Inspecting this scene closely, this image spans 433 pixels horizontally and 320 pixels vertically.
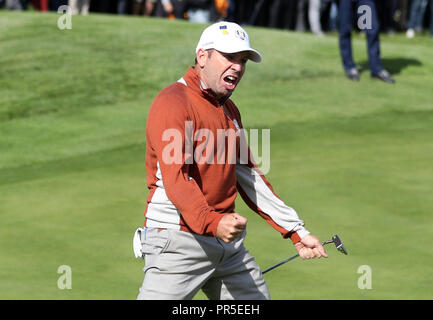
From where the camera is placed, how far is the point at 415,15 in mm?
23188

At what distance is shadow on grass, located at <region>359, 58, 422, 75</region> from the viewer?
1638cm

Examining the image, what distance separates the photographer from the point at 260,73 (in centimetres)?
1598

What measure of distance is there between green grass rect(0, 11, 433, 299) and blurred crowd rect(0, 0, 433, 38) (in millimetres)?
1667

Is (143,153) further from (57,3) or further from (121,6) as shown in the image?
(121,6)

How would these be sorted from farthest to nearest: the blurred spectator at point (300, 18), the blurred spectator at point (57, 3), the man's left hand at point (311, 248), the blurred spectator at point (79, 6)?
1. the blurred spectator at point (300, 18)
2. the blurred spectator at point (57, 3)
3. the blurred spectator at point (79, 6)
4. the man's left hand at point (311, 248)

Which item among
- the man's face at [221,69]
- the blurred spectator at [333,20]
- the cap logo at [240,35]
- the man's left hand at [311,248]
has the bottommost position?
the blurred spectator at [333,20]

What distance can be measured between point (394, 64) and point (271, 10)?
5888 millimetres

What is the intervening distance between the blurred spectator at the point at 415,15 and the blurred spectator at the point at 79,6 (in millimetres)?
8133

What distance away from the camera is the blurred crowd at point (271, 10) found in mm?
20156

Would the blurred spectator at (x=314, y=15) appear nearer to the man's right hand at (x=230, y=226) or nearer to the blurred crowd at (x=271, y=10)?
the blurred crowd at (x=271, y=10)

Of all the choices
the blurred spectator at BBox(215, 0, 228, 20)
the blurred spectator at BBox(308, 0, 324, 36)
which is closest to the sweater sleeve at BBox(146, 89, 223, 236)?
the blurred spectator at BBox(215, 0, 228, 20)

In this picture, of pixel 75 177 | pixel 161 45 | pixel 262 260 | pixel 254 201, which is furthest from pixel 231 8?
pixel 254 201

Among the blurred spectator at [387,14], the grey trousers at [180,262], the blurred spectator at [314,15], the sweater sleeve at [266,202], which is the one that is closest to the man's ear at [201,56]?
the sweater sleeve at [266,202]

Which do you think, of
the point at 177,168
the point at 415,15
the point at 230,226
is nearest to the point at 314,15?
the point at 415,15
